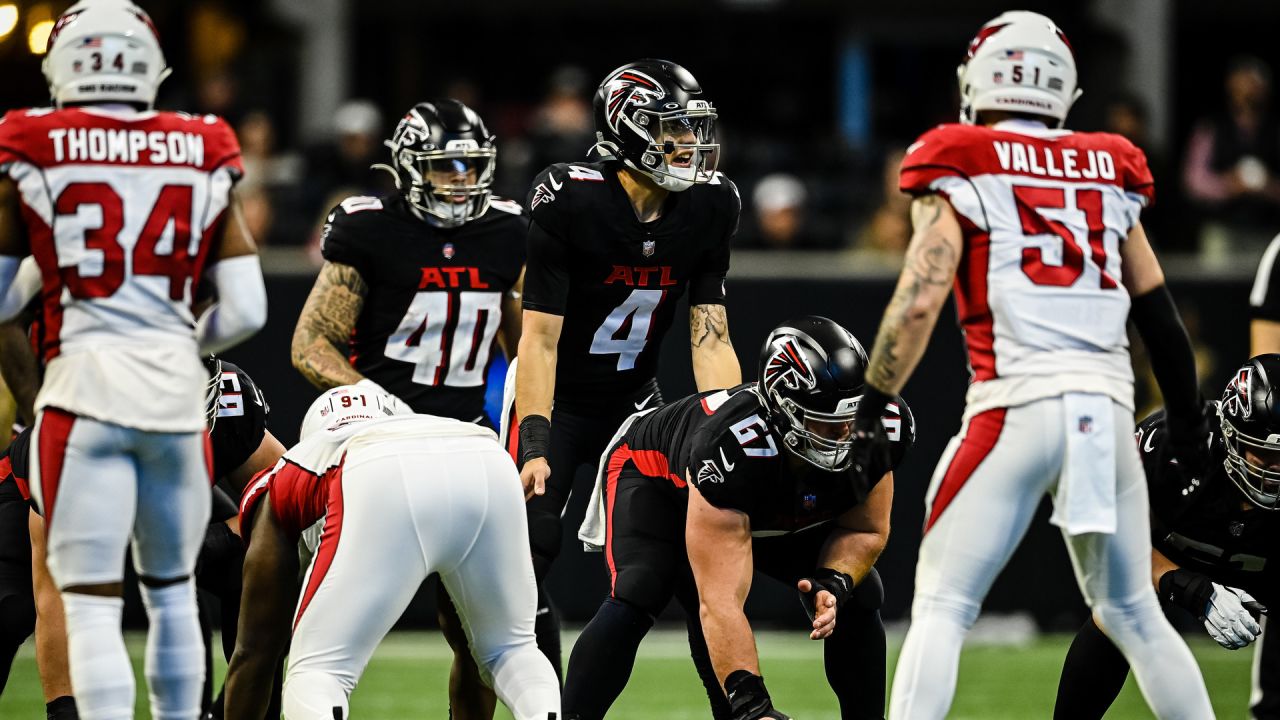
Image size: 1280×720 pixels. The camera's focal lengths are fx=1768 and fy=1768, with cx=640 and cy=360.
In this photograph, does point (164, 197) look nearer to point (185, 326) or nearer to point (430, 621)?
point (185, 326)

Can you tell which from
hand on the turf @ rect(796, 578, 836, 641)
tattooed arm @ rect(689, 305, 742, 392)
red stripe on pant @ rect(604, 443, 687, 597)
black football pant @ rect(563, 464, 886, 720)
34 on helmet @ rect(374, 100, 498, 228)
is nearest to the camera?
hand on the turf @ rect(796, 578, 836, 641)

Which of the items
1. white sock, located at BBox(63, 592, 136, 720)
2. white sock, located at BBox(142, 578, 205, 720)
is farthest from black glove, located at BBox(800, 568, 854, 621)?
white sock, located at BBox(63, 592, 136, 720)

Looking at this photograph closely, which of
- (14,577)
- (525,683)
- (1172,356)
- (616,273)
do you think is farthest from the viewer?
(616,273)

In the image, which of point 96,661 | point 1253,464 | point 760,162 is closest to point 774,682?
point 1253,464

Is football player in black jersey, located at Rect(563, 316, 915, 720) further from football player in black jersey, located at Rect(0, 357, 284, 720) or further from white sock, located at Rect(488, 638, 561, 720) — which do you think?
football player in black jersey, located at Rect(0, 357, 284, 720)

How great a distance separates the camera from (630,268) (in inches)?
221

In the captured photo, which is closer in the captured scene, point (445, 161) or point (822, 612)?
point (822, 612)

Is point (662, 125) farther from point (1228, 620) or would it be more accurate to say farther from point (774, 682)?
point (774, 682)

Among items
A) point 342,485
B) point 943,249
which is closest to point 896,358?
point 943,249

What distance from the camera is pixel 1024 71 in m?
4.43

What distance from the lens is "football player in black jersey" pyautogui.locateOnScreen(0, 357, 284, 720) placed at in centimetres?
517

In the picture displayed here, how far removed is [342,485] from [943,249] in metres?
1.56

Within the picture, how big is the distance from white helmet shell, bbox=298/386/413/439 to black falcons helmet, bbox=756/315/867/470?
1.00 meters

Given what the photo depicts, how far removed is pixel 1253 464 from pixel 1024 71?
1479 mm
